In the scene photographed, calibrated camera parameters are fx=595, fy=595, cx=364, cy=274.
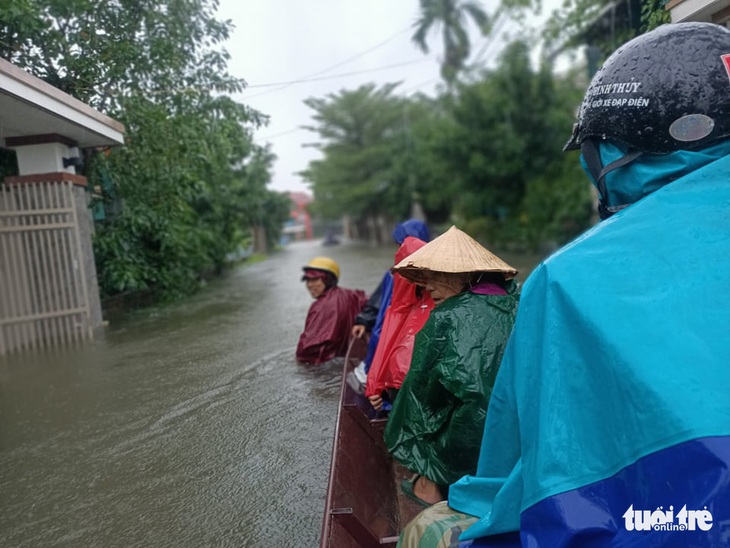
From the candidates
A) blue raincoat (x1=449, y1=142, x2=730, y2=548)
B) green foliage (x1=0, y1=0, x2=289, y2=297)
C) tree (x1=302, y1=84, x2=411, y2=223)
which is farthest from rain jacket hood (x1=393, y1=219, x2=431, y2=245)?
tree (x1=302, y1=84, x2=411, y2=223)

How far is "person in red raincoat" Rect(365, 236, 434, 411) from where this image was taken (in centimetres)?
307

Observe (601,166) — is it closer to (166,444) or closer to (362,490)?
(362,490)

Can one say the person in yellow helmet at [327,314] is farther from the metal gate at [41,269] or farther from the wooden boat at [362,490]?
the metal gate at [41,269]

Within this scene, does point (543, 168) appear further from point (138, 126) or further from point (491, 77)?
point (138, 126)

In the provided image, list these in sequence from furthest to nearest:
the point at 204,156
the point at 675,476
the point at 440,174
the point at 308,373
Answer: the point at 440,174, the point at 204,156, the point at 308,373, the point at 675,476

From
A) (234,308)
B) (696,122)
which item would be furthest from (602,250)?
(234,308)

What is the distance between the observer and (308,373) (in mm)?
5844

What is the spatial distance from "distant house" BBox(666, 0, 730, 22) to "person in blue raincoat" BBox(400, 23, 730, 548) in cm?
315

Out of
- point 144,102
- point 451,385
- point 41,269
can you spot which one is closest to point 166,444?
point 451,385

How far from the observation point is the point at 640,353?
1.03 m

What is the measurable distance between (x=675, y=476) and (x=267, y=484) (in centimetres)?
284

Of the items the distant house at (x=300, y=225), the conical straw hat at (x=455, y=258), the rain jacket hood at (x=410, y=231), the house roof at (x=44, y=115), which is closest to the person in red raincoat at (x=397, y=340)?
the conical straw hat at (x=455, y=258)

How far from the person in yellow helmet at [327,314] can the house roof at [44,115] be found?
3.01m

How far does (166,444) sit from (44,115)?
13.8ft
